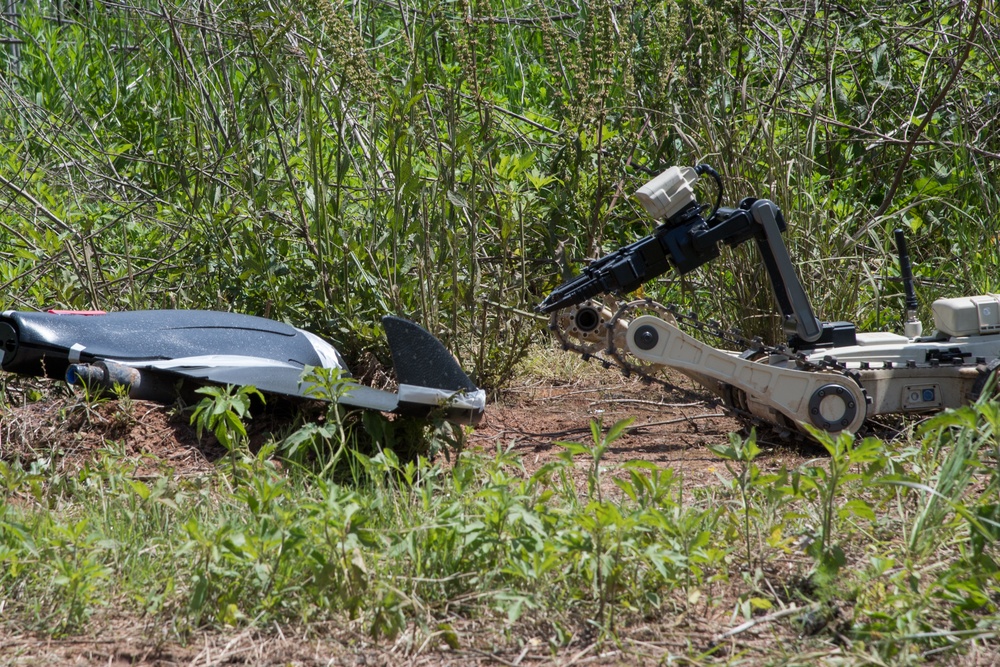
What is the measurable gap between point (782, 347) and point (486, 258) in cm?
154

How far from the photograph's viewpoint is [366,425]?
3.00 m

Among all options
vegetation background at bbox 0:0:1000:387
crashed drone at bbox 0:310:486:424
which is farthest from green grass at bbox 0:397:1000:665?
vegetation background at bbox 0:0:1000:387

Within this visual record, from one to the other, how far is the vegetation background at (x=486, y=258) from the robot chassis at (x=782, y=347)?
328 millimetres

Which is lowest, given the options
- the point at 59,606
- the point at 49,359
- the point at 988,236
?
the point at 59,606

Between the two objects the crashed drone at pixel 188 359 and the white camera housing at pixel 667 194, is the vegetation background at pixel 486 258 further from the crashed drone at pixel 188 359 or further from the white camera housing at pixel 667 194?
the white camera housing at pixel 667 194

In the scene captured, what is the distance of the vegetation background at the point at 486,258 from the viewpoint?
6.49 feet

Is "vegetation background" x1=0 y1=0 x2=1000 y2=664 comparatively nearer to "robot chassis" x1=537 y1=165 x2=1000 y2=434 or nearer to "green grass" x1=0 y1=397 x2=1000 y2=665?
"green grass" x1=0 y1=397 x2=1000 y2=665

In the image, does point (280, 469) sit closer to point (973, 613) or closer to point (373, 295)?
point (373, 295)

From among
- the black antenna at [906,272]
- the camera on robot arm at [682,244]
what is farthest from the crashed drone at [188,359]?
the black antenna at [906,272]

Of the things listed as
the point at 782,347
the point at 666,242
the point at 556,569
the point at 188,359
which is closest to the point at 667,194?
the point at 666,242

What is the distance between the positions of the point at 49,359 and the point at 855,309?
297 cm

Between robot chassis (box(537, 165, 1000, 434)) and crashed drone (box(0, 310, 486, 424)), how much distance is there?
0.39m

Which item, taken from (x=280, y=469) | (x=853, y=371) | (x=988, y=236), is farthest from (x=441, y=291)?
Result: (x=988, y=236)

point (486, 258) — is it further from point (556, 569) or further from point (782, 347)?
point (556, 569)
